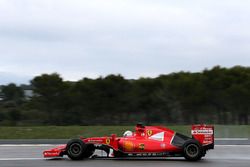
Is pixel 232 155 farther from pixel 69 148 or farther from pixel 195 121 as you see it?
pixel 195 121

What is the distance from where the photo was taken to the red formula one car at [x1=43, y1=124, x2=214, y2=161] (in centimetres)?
1329

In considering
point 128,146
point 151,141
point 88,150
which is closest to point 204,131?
point 151,141

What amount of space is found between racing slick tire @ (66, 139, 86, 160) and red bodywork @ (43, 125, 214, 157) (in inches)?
5.2

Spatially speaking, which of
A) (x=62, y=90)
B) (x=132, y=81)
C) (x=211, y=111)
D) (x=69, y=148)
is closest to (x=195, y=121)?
(x=211, y=111)

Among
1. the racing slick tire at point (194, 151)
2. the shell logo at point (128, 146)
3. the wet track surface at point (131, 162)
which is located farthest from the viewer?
the shell logo at point (128, 146)

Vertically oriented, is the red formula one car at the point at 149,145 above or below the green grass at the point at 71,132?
below

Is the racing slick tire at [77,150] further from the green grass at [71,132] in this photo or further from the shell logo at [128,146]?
the green grass at [71,132]

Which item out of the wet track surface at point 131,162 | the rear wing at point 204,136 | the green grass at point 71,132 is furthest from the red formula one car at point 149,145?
the green grass at point 71,132

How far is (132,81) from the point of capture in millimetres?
38906

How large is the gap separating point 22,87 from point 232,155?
28.8 m

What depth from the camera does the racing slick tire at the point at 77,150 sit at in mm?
13641

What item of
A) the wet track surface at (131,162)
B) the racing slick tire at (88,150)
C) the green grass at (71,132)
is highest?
the green grass at (71,132)

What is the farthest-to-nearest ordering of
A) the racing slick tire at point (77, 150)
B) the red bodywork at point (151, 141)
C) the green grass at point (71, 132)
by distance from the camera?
1. the green grass at point (71, 132)
2. the racing slick tire at point (77, 150)
3. the red bodywork at point (151, 141)

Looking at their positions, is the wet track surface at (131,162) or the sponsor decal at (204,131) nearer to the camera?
the wet track surface at (131,162)
